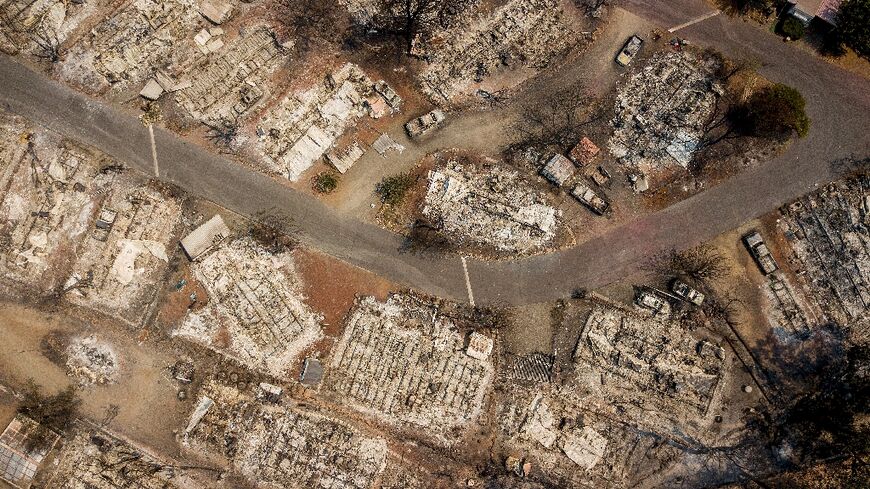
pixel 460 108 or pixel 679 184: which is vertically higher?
pixel 679 184

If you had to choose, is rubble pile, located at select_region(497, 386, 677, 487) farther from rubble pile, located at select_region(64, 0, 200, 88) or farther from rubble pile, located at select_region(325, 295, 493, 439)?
rubble pile, located at select_region(64, 0, 200, 88)

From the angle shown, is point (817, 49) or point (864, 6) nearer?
point (864, 6)

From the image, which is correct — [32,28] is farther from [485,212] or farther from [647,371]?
[647,371]

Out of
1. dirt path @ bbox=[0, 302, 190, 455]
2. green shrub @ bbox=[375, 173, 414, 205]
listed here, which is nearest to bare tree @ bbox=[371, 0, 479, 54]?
green shrub @ bbox=[375, 173, 414, 205]

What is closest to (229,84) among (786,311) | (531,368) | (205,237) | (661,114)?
(205,237)

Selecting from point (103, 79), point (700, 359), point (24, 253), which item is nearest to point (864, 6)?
point (700, 359)

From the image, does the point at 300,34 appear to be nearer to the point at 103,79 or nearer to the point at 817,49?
the point at 103,79

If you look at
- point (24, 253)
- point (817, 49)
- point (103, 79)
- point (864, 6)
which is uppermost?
point (864, 6)
